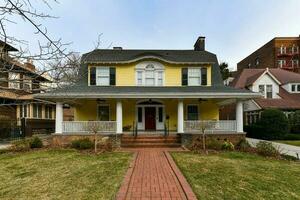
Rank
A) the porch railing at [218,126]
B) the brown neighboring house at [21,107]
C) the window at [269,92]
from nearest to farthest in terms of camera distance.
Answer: the brown neighboring house at [21,107] → the porch railing at [218,126] → the window at [269,92]

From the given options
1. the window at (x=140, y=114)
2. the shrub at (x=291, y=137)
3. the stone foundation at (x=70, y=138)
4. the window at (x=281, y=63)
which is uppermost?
the window at (x=281, y=63)

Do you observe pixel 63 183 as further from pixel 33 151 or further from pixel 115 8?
pixel 33 151

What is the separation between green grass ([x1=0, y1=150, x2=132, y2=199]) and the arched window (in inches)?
352

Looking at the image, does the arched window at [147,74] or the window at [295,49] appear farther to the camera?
the window at [295,49]

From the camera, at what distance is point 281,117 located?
2794cm

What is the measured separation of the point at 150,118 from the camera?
2406 cm

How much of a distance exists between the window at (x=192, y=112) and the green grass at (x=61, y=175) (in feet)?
32.8

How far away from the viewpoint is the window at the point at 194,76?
23.7m

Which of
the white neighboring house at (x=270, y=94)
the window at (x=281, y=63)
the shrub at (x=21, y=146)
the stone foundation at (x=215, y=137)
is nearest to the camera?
the shrub at (x=21, y=146)

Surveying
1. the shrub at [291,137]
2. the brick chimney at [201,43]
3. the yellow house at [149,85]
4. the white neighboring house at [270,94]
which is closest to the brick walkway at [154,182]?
the yellow house at [149,85]

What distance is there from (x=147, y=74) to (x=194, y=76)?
340 cm

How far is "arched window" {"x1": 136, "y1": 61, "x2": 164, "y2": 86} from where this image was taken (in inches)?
920

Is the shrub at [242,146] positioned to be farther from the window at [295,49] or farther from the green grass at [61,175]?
the window at [295,49]

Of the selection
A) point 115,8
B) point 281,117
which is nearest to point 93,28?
point 115,8
